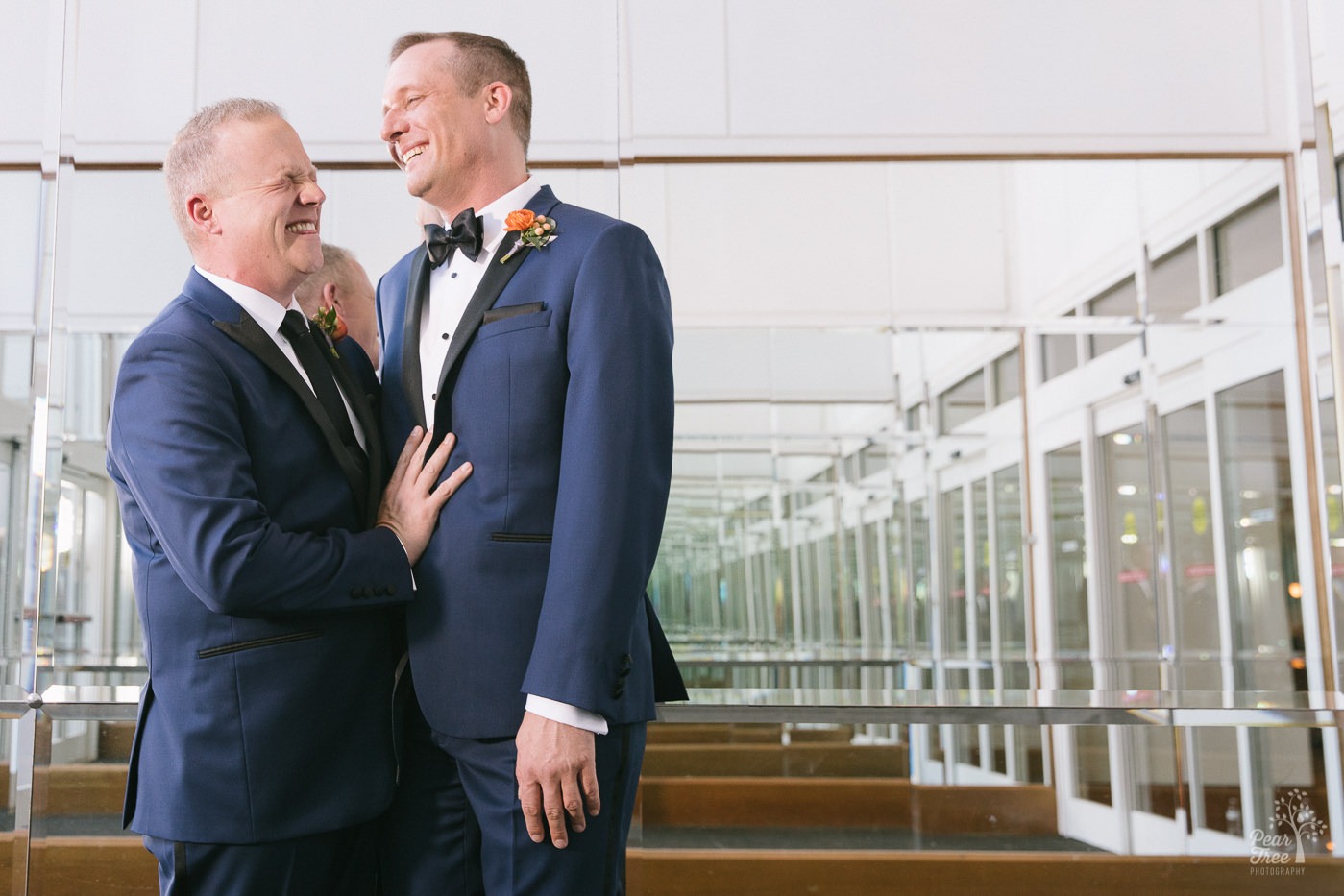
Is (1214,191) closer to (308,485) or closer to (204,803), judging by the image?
(308,485)

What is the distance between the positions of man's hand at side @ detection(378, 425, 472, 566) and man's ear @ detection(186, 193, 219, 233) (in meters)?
0.43

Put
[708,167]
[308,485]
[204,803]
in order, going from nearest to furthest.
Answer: [204,803] < [308,485] < [708,167]

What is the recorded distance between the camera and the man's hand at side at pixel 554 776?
130 centimetres

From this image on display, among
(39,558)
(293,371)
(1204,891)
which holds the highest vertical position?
(293,371)

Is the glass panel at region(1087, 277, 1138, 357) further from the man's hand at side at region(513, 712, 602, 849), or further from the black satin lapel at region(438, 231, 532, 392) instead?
the man's hand at side at region(513, 712, 602, 849)

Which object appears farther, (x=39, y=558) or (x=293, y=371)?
(x=39, y=558)

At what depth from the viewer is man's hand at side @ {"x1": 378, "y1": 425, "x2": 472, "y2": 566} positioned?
143 centimetres

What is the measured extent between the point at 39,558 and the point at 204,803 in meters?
1.92

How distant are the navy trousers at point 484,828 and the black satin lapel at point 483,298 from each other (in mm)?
453

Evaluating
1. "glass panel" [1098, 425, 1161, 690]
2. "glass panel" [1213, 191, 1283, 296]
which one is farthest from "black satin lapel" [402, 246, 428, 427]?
"glass panel" [1098, 425, 1161, 690]

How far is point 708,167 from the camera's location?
11.9ft

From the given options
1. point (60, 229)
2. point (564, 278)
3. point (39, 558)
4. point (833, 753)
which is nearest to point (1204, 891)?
point (833, 753)

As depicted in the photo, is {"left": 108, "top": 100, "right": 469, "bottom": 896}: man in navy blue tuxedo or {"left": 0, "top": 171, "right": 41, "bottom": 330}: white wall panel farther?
{"left": 0, "top": 171, "right": 41, "bottom": 330}: white wall panel

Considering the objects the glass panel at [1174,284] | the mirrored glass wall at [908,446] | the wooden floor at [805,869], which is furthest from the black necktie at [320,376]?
the glass panel at [1174,284]
